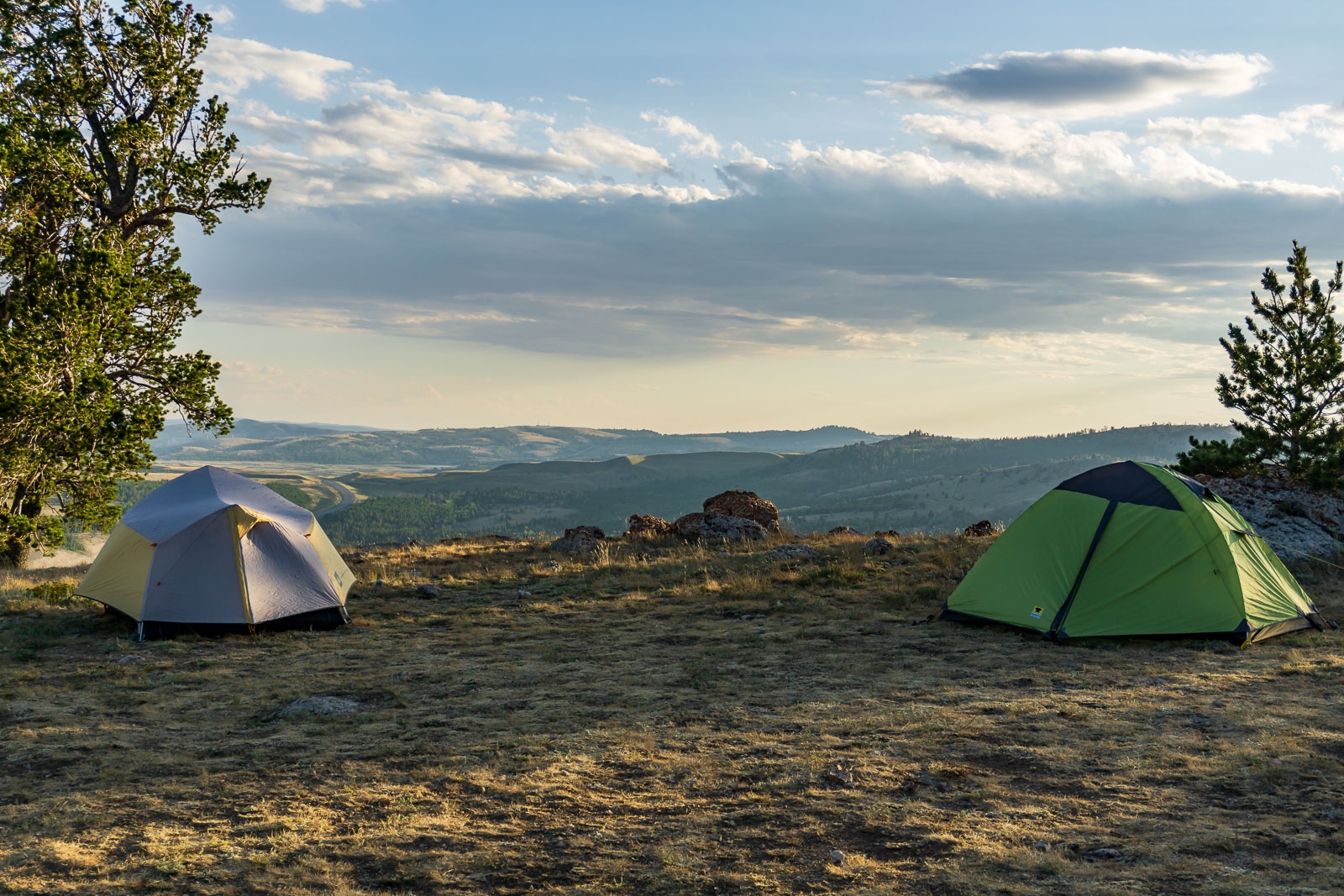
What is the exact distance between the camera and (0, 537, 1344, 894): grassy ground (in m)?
6.12

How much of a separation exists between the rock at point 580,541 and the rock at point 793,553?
16.8 feet

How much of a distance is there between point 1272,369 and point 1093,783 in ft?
62.6

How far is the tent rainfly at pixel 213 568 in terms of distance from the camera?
47.4 feet

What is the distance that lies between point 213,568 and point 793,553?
1246cm

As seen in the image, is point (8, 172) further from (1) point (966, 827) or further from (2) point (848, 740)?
(1) point (966, 827)

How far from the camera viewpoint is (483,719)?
9.78 meters

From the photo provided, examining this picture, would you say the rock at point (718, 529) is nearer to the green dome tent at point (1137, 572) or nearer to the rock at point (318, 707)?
the green dome tent at point (1137, 572)

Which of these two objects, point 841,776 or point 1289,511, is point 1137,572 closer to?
point 841,776

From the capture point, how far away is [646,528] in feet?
88.0

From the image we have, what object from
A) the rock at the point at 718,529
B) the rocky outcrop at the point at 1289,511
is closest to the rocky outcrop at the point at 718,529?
the rock at the point at 718,529

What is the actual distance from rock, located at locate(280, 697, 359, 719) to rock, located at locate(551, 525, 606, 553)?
13.8 meters

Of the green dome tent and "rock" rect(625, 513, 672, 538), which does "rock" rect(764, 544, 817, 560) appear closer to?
"rock" rect(625, 513, 672, 538)

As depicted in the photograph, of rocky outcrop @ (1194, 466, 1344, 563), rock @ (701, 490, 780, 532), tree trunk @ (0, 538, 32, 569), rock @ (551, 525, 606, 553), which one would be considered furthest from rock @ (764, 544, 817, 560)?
tree trunk @ (0, 538, 32, 569)

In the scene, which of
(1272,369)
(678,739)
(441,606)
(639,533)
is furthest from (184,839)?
(1272,369)
